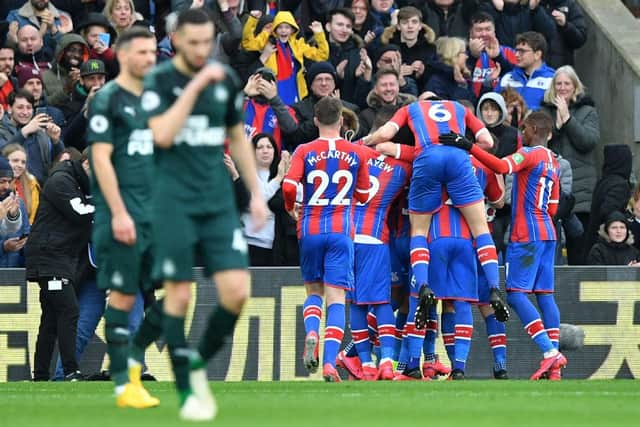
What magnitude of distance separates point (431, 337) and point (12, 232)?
4701mm

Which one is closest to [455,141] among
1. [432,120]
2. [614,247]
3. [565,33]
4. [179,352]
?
[432,120]

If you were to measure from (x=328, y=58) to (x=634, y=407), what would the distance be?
975 centimetres

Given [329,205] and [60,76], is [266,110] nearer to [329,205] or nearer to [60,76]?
[60,76]

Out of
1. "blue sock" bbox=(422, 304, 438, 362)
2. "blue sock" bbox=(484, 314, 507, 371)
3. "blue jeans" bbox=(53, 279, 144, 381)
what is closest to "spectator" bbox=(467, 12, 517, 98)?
"blue sock" bbox=(484, 314, 507, 371)

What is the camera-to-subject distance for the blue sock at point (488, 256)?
50.9ft

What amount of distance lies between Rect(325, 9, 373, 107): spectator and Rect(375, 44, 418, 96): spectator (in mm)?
162

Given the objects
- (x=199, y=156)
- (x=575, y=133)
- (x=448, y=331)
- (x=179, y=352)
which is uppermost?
(x=575, y=133)

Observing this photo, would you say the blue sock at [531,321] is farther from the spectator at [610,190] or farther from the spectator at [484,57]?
the spectator at [484,57]

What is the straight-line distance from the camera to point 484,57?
808 inches

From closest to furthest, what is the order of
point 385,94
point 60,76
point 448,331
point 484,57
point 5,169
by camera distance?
1. point 448,331
2. point 5,169
3. point 385,94
4. point 60,76
5. point 484,57

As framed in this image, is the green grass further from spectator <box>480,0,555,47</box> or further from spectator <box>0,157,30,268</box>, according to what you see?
spectator <box>480,0,555,47</box>

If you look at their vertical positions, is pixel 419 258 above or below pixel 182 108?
below

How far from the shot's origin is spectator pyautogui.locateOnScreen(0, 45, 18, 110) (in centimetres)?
1858

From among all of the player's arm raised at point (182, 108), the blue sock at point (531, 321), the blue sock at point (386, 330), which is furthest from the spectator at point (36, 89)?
the player's arm raised at point (182, 108)
